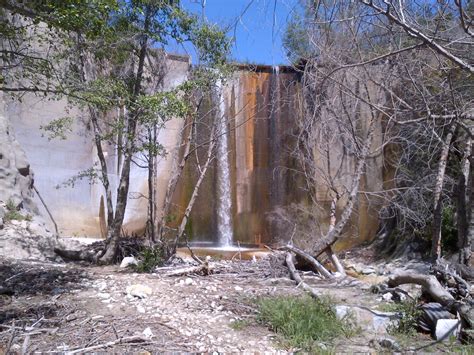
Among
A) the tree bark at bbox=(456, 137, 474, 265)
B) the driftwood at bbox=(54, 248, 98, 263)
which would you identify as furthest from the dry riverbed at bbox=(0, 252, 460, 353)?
the tree bark at bbox=(456, 137, 474, 265)

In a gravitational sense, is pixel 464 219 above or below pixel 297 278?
above

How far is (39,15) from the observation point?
4996 millimetres

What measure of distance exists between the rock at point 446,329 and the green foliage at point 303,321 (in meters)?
0.82

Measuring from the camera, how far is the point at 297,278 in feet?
23.8

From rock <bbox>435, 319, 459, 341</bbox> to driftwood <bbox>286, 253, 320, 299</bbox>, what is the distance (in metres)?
1.43

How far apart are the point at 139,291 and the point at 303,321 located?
2.15 m

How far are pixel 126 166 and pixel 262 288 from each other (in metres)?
3.46

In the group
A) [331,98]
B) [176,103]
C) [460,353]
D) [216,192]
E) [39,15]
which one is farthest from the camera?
[216,192]

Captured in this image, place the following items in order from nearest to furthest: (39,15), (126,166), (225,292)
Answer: (39,15) < (225,292) < (126,166)

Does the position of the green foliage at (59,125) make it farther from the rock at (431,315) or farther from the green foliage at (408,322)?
the rock at (431,315)

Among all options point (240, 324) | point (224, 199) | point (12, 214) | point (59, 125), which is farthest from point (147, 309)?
point (224, 199)

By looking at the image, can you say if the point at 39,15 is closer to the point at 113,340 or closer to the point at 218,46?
the point at 113,340

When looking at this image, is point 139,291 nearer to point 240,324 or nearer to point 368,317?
point 240,324

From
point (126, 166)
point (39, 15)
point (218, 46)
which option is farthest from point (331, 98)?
point (39, 15)
